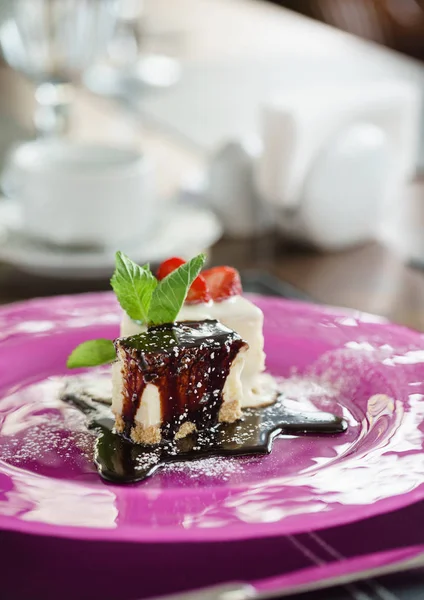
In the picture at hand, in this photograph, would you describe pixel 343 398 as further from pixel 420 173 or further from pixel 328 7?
pixel 328 7

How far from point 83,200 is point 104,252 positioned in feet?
0.24

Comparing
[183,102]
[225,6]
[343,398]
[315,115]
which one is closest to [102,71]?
[183,102]

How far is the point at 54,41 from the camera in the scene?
1.53m

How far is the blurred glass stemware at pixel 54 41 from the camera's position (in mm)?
1504

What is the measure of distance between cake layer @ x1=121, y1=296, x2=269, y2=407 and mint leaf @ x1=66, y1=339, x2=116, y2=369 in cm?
2

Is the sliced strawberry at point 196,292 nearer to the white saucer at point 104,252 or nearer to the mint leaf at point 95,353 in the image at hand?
the mint leaf at point 95,353

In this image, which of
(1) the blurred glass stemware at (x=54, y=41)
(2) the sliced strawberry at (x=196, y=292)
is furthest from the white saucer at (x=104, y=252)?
(2) the sliced strawberry at (x=196, y=292)

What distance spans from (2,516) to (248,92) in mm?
1671

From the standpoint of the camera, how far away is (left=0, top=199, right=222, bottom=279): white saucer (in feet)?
3.83

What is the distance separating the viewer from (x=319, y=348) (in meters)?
0.88

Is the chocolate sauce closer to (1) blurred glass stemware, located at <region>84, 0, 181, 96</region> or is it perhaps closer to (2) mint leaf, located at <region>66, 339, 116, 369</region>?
(2) mint leaf, located at <region>66, 339, 116, 369</region>

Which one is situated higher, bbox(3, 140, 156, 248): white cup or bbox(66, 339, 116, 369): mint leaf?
bbox(3, 140, 156, 248): white cup

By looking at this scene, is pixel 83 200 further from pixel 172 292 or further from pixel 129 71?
pixel 129 71

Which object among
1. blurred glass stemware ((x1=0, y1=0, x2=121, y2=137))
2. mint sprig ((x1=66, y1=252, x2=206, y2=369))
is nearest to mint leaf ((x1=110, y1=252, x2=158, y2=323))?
mint sprig ((x1=66, y1=252, x2=206, y2=369))
